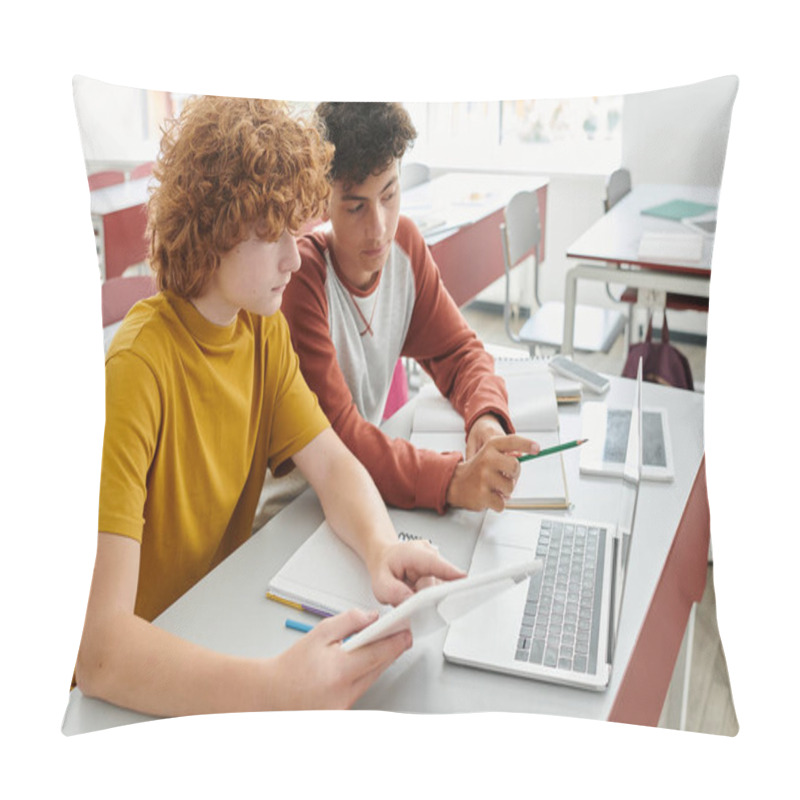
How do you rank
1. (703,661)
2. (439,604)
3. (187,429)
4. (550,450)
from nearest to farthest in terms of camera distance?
(439,604)
(187,429)
(550,450)
(703,661)

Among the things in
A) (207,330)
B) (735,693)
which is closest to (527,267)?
(207,330)

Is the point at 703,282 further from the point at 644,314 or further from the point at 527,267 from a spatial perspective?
the point at 527,267

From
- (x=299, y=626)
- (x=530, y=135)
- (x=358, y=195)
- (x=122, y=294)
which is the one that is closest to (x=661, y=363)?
(x=530, y=135)

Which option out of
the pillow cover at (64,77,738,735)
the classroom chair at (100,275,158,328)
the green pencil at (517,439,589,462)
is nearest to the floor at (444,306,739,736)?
the pillow cover at (64,77,738,735)

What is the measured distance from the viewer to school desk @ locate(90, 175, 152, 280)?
105 centimetres

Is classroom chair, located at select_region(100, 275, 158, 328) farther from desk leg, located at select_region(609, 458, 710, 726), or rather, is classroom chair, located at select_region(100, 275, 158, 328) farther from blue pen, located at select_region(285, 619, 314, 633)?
desk leg, located at select_region(609, 458, 710, 726)

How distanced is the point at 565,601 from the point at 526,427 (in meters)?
0.24

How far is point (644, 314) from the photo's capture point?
1228 mm

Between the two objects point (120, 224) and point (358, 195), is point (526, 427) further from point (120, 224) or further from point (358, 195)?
point (120, 224)

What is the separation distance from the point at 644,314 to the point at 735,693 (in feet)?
1.60

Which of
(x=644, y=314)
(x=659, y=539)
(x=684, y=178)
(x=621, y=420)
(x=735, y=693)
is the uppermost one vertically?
(x=684, y=178)

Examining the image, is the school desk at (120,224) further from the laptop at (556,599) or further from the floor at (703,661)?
the laptop at (556,599)

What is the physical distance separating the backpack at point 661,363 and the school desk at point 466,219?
0.18 metres

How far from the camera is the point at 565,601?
1075 mm
